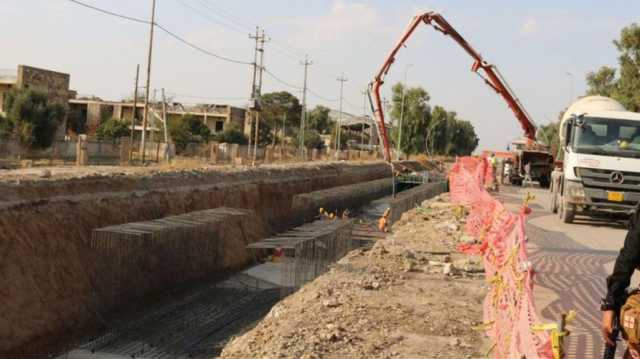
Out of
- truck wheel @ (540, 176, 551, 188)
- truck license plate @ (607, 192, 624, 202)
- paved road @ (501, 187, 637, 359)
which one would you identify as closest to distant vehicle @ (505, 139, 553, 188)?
truck wheel @ (540, 176, 551, 188)

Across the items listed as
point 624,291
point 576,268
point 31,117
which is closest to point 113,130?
point 31,117

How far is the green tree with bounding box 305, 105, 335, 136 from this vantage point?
93312 millimetres

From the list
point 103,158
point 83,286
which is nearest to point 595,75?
point 103,158

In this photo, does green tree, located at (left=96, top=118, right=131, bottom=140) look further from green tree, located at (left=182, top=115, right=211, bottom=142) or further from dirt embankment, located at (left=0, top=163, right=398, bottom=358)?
dirt embankment, located at (left=0, top=163, right=398, bottom=358)

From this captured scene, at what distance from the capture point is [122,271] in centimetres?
1370

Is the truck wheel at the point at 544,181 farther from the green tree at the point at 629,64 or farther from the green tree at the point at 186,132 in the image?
the green tree at the point at 186,132

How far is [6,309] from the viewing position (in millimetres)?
11164

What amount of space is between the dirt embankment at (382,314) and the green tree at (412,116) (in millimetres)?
59274

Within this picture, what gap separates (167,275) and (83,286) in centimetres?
252

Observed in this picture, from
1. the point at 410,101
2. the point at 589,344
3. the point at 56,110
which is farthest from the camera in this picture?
the point at 410,101

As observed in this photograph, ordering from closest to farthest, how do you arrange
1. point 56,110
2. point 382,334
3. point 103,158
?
point 382,334, point 103,158, point 56,110

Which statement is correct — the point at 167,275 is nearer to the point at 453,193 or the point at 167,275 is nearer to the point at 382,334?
the point at 382,334

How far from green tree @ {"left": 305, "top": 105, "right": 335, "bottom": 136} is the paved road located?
246ft

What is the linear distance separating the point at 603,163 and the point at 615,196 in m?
0.80
